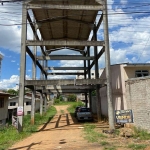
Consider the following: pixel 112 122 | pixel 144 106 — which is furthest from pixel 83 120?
pixel 144 106

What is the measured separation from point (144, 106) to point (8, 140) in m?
9.02

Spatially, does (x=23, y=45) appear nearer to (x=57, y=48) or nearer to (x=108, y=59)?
(x=108, y=59)

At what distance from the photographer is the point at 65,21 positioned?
23.3 metres

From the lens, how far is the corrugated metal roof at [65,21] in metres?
19.5

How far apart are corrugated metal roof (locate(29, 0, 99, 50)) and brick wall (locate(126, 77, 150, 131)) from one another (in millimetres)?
9082

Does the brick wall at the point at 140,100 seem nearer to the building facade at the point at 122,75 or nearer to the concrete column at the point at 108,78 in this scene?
the concrete column at the point at 108,78

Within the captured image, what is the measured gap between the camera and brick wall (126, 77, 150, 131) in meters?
12.5

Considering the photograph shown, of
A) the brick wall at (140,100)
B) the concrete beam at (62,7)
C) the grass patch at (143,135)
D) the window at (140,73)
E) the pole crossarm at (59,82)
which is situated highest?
the concrete beam at (62,7)

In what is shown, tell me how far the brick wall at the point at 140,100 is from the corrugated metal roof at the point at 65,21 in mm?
9082

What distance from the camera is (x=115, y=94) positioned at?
741 inches

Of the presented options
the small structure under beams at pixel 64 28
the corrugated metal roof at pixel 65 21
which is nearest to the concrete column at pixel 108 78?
the small structure under beams at pixel 64 28

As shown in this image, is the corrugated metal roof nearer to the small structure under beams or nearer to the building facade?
the small structure under beams

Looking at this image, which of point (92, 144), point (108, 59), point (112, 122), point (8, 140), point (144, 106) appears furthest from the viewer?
point (108, 59)

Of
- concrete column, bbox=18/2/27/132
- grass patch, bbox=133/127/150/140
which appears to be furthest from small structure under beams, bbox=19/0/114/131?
grass patch, bbox=133/127/150/140
